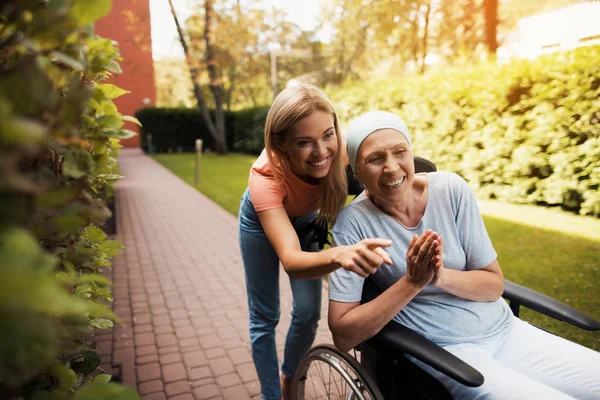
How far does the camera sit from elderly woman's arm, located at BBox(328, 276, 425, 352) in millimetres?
1611

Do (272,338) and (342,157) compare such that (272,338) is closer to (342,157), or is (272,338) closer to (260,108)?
(342,157)

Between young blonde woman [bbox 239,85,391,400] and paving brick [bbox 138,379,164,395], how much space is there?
85 centimetres

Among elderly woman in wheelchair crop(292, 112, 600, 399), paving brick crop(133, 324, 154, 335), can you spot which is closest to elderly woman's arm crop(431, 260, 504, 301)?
elderly woman in wheelchair crop(292, 112, 600, 399)

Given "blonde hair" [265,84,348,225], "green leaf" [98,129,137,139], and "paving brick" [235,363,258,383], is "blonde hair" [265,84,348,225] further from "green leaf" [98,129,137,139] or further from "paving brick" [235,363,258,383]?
"paving brick" [235,363,258,383]

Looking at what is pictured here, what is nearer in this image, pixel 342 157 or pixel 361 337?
pixel 361 337

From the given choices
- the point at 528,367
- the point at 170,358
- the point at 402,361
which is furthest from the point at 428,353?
the point at 170,358

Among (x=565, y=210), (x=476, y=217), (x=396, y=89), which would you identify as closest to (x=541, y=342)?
(x=476, y=217)

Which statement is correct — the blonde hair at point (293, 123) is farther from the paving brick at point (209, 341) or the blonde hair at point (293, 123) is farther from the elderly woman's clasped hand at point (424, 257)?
the paving brick at point (209, 341)

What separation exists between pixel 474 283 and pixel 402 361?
1.58 feet

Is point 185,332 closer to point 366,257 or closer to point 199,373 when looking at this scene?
point 199,373

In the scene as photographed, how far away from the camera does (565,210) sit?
6.87 meters

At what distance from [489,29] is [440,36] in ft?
19.7

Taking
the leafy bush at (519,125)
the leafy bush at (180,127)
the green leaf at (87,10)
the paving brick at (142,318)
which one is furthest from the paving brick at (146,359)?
the leafy bush at (180,127)

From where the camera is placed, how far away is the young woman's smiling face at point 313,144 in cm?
181
